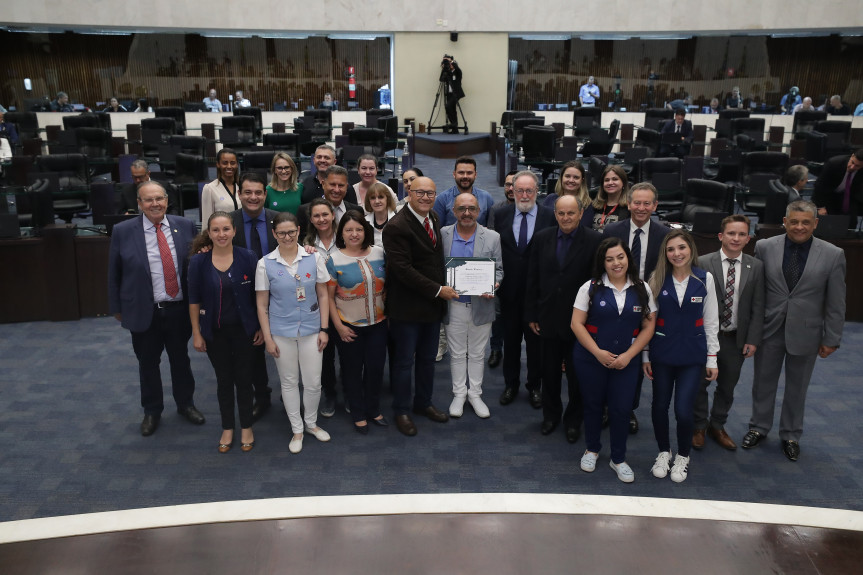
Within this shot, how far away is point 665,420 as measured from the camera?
389cm

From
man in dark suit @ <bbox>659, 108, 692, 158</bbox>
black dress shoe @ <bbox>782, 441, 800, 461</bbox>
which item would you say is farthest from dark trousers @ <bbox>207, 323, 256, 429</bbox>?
man in dark suit @ <bbox>659, 108, 692, 158</bbox>

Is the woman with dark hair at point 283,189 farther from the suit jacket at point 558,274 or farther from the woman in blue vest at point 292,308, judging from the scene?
the suit jacket at point 558,274

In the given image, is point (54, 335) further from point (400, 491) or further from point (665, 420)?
point (665, 420)

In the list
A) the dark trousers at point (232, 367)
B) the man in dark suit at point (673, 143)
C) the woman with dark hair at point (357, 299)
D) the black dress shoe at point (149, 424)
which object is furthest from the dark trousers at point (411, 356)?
the man in dark suit at point (673, 143)

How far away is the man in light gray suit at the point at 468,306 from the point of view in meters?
4.30

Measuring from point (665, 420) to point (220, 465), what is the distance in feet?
8.34

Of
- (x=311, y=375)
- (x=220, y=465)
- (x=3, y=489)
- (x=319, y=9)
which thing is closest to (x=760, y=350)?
(x=311, y=375)

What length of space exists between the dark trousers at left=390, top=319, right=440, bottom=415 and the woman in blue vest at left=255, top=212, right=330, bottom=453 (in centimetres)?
49

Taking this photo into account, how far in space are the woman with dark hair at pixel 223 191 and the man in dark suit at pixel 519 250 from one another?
190 cm

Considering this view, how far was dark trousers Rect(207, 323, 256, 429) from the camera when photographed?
4004 millimetres

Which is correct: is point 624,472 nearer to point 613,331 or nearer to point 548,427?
point 548,427

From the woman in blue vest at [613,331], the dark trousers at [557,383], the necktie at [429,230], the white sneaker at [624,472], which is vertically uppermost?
the necktie at [429,230]

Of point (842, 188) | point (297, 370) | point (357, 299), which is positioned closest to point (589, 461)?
point (357, 299)

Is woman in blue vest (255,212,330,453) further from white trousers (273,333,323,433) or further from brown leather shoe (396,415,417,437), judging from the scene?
brown leather shoe (396,415,417,437)
